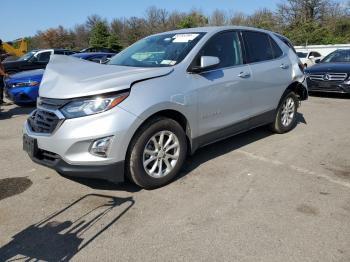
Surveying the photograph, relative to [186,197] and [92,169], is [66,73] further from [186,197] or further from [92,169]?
[186,197]

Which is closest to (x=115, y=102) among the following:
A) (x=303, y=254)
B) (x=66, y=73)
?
(x=66, y=73)

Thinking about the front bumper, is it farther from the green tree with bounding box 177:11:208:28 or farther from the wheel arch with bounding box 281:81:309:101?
the green tree with bounding box 177:11:208:28

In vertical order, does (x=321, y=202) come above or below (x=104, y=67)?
below

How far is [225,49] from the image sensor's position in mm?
5016

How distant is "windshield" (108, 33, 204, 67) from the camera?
454cm

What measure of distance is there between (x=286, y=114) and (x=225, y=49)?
6.68 ft

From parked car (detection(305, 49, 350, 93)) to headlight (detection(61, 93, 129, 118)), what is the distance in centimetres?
806

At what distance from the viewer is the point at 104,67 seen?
14.9 ft

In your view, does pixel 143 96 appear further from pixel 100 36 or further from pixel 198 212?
pixel 100 36

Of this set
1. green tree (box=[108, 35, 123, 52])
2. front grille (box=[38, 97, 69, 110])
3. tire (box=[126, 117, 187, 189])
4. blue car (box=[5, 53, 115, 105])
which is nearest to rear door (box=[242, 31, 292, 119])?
tire (box=[126, 117, 187, 189])

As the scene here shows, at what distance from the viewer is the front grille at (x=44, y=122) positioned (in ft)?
12.6

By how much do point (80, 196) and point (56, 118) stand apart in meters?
0.89

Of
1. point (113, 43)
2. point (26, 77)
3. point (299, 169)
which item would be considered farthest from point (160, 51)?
point (113, 43)

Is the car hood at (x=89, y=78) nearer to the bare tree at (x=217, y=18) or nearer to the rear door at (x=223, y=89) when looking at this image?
the rear door at (x=223, y=89)
